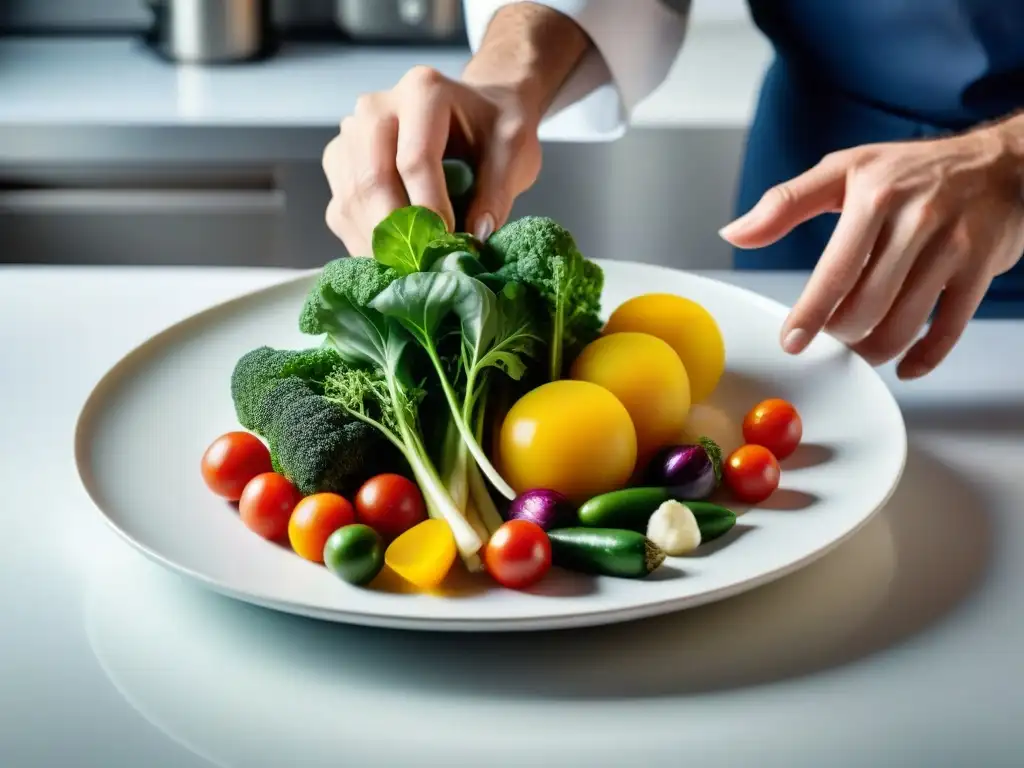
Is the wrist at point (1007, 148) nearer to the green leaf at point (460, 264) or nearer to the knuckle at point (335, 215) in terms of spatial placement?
the green leaf at point (460, 264)

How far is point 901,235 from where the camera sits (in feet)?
2.99

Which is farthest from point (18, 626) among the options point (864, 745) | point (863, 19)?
point (863, 19)

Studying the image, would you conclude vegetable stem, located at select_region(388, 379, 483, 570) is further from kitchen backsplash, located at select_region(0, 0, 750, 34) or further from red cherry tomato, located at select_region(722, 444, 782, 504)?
kitchen backsplash, located at select_region(0, 0, 750, 34)

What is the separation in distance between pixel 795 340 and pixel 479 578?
1.13ft

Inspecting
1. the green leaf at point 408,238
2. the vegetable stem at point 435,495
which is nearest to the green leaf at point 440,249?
the green leaf at point 408,238

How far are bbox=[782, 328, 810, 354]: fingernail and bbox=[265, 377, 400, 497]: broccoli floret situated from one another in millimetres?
306

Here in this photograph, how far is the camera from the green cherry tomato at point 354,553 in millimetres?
665

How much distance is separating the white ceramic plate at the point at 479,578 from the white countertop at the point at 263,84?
2.68 feet

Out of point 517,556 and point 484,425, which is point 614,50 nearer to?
point 484,425

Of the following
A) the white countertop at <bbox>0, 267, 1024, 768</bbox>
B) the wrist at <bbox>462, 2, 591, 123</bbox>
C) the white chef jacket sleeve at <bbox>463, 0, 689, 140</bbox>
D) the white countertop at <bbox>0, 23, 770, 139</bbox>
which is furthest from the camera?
the white countertop at <bbox>0, 23, 770, 139</bbox>

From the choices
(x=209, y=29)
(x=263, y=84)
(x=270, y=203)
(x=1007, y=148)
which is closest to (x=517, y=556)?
(x=1007, y=148)

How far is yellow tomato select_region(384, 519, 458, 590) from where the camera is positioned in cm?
68

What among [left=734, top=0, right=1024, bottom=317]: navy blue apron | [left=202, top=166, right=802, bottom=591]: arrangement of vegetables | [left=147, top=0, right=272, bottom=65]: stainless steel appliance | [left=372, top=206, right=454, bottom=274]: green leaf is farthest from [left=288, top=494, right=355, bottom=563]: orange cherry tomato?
[left=147, top=0, right=272, bottom=65]: stainless steel appliance

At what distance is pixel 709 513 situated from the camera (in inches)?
28.6
